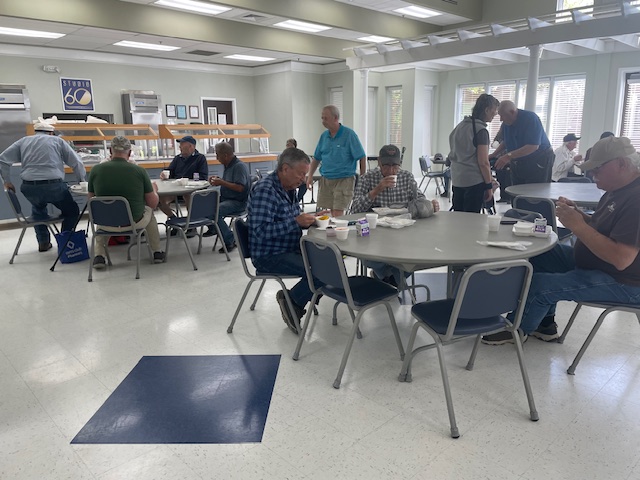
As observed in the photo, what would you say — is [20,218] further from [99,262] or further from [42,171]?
[99,262]

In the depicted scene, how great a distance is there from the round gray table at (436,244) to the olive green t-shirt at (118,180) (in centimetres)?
212

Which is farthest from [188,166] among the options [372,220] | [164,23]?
[372,220]

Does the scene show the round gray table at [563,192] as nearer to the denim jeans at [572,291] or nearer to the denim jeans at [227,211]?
the denim jeans at [572,291]

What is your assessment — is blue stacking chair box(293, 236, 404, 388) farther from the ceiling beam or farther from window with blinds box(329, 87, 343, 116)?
window with blinds box(329, 87, 343, 116)

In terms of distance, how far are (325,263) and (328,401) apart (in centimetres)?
66

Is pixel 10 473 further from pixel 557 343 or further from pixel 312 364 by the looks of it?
pixel 557 343

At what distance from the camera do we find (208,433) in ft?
6.60

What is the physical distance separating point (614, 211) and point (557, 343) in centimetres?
95

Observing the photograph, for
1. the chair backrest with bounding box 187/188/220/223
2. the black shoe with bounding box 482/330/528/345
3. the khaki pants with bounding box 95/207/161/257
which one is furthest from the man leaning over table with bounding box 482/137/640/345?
the khaki pants with bounding box 95/207/161/257

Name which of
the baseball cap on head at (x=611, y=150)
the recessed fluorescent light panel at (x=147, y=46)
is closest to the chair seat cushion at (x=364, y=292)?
the baseball cap on head at (x=611, y=150)

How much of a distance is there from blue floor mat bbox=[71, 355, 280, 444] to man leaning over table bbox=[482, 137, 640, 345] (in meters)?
1.44

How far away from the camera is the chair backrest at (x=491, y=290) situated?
1.80 metres

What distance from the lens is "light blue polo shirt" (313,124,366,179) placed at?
439 centimetres

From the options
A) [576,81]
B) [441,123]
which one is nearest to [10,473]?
[576,81]
